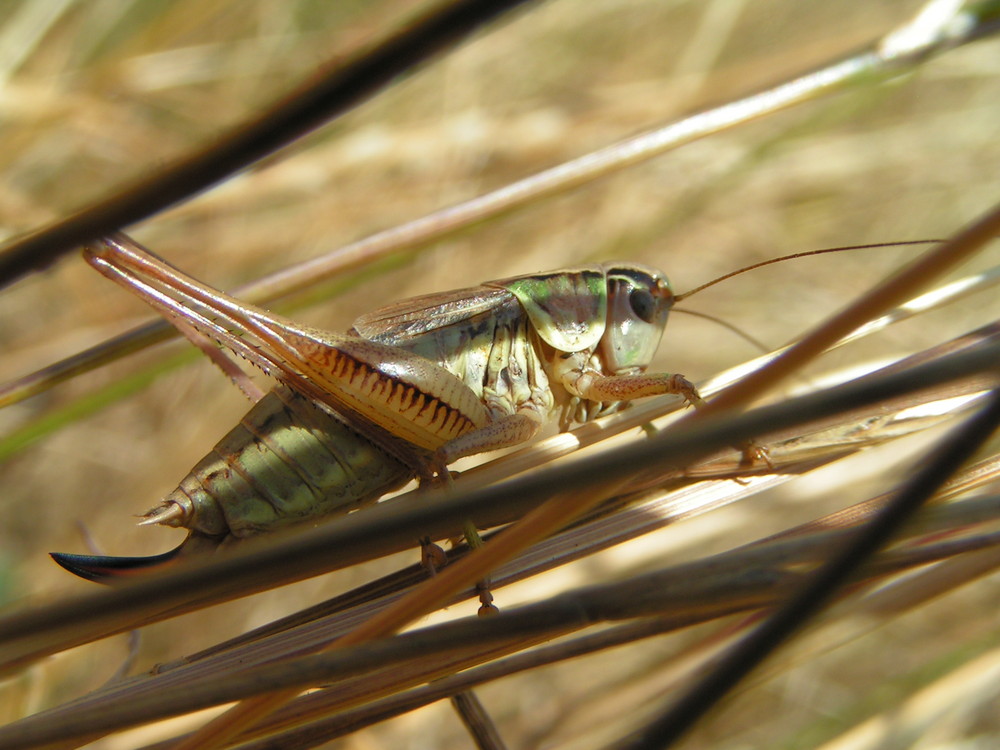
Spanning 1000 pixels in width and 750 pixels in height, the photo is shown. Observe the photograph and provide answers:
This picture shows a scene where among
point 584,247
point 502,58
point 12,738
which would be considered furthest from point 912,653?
point 502,58

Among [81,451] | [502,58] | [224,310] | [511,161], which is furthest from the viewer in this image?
[502,58]

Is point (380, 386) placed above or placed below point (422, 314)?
below

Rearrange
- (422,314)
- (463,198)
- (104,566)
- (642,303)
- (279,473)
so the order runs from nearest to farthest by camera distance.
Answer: (104,566)
(279,473)
(422,314)
(642,303)
(463,198)

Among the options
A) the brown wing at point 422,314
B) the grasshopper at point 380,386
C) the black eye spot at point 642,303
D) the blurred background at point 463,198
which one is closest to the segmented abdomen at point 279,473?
the grasshopper at point 380,386

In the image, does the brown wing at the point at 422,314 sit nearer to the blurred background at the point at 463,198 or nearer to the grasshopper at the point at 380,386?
the grasshopper at the point at 380,386

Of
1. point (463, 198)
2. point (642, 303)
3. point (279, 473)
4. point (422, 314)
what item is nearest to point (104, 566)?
point (279, 473)

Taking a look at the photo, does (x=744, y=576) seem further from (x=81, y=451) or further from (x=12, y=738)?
(x=81, y=451)

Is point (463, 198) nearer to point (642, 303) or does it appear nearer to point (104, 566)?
point (642, 303)
